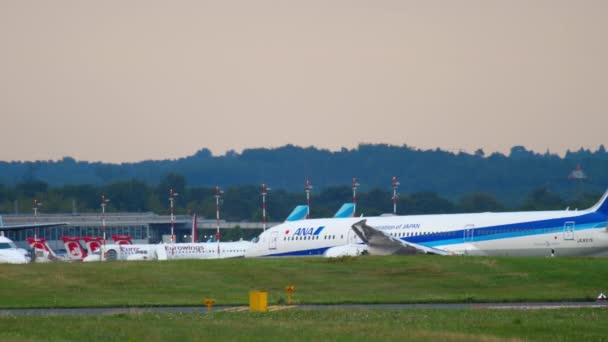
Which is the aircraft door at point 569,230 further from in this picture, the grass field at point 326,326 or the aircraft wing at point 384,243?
the grass field at point 326,326

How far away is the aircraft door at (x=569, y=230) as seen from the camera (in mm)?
53250

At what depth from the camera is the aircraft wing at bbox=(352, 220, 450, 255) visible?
55.8 meters

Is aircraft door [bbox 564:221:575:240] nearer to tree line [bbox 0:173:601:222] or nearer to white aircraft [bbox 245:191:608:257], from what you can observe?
white aircraft [bbox 245:191:608:257]

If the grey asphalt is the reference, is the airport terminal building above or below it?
above

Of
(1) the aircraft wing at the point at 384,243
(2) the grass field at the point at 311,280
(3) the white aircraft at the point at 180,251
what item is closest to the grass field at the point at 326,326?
(2) the grass field at the point at 311,280

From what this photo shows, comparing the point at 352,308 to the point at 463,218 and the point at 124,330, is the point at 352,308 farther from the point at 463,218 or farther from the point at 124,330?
the point at 463,218

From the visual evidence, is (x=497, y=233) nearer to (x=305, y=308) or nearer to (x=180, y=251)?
(x=305, y=308)

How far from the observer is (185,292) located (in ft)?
132

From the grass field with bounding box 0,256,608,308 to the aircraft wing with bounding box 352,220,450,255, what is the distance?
892 cm

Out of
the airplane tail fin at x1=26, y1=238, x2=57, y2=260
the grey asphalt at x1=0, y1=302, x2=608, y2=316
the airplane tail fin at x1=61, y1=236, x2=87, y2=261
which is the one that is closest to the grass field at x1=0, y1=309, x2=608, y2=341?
the grey asphalt at x1=0, y1=302, x2=608, y2=316

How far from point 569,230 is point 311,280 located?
618 inches

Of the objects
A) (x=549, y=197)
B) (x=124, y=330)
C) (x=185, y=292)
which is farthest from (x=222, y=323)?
(x=549, y=197)

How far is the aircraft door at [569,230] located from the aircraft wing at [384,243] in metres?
5.47

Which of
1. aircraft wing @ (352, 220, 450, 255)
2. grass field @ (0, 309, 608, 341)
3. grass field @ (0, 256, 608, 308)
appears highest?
aircraft wing @ (352, 220, 450, 255)
